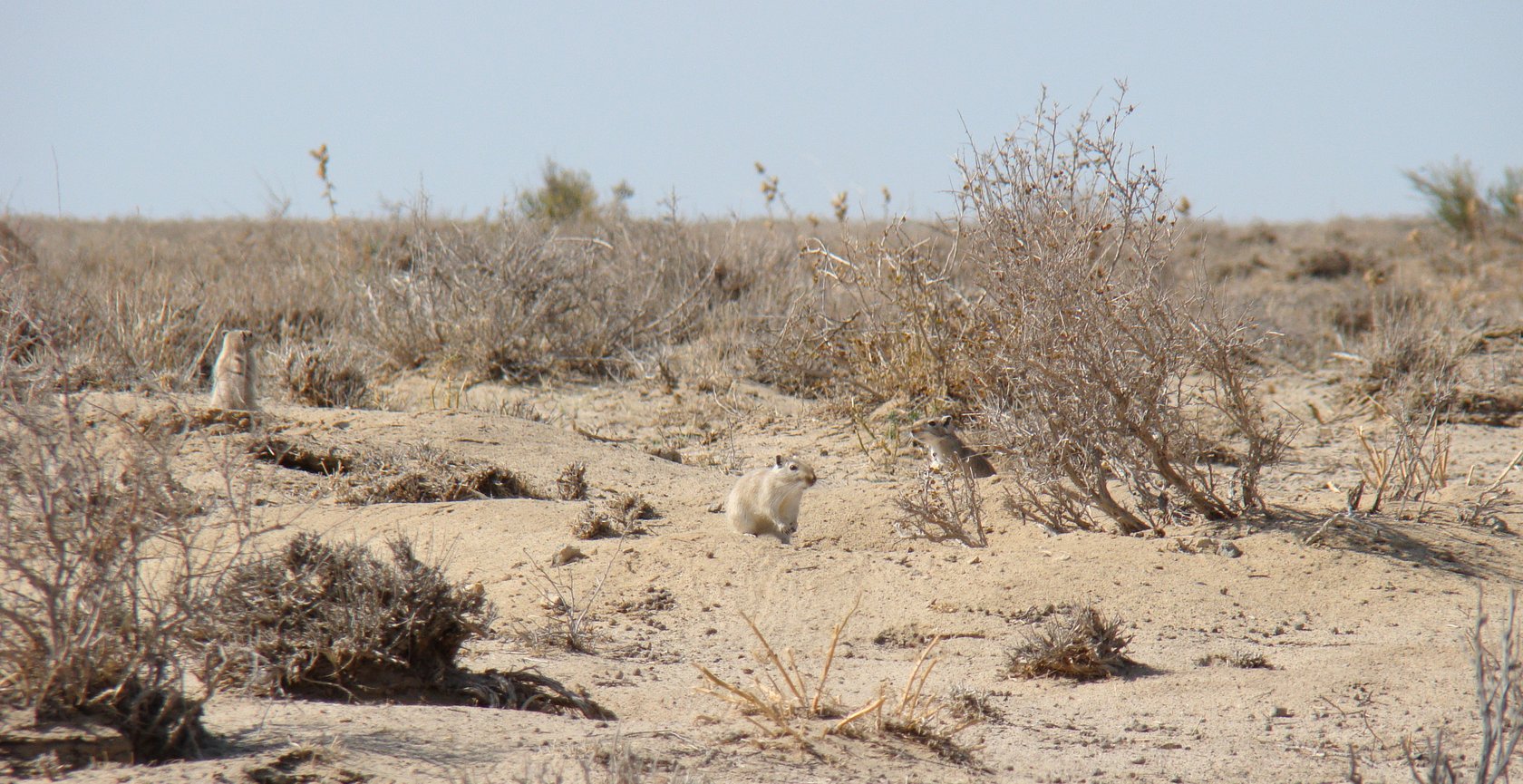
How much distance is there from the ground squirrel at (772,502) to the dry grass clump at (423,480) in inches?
59.2

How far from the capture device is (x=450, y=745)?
3.35 meters

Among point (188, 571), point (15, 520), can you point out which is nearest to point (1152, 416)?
point (188, 571)

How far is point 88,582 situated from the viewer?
310cm

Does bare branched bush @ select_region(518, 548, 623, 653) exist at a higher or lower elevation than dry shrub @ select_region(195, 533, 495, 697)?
lower

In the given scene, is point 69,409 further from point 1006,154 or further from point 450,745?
point 1006,154

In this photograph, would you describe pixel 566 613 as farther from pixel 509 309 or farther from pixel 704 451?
pixel 509 309

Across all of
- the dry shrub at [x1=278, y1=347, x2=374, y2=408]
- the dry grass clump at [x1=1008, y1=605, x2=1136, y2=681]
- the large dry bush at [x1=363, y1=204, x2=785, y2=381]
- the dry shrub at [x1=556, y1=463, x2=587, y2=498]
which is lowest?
the dry grass clump at [x1=1008, y1=605, x2=1136, y2=681]

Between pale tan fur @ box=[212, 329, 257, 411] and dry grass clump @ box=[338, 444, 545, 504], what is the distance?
3.90 feet

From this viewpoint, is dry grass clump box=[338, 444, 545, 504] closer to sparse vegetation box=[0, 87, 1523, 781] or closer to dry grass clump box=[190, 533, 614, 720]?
sparse vegetation box=[0, 87, 1523, 781]

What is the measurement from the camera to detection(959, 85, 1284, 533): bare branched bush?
5.66 meters

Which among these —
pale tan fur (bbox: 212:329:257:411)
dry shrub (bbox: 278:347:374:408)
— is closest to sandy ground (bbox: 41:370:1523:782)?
pale tan fur (bbox: 212:329:257:411)

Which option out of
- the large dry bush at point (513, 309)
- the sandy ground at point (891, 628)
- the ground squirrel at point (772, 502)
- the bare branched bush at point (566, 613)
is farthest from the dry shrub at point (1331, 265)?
the bare branched bush at point (566, 613)

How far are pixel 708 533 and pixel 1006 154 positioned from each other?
93.5 inches

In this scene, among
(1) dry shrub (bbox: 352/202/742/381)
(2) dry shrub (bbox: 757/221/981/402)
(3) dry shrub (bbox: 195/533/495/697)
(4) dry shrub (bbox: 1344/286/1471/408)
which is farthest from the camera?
(1) dry shrub (bbox: 352/202/742/381)
